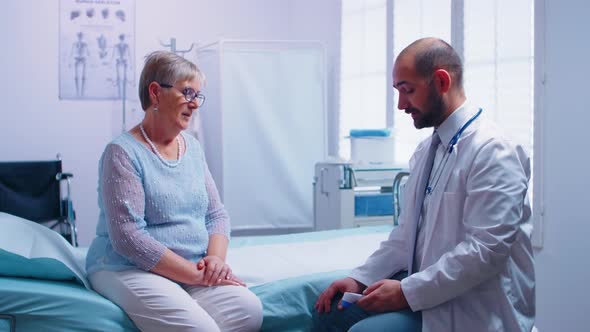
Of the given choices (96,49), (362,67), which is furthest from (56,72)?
(362,67)

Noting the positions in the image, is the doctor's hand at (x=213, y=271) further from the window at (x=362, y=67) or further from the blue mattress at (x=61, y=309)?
the window at (x=362, y=67)

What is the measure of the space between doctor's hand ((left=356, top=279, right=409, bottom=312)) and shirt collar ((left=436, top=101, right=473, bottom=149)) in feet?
1.14

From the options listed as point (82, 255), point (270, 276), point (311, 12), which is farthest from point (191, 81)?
point (311, 12)

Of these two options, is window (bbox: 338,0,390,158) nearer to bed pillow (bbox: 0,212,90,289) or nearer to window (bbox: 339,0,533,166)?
window (bbox: 339,0,533,166)

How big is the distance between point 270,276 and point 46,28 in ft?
9.10

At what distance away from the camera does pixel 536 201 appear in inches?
107

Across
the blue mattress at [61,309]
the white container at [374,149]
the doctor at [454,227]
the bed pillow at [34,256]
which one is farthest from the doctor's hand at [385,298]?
the white container at [374,149]

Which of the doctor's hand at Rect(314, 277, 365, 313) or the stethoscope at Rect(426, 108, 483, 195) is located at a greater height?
the stethoscope at Rect(426, 108, 483, 195)

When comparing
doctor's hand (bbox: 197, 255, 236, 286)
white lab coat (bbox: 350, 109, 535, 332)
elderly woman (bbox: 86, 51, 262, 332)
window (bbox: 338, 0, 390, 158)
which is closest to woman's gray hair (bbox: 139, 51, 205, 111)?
elderly woman (bbox: 86, 51, 262, 332)

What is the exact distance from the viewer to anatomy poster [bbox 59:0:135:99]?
4.08m

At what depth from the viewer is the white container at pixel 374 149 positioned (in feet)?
11.9

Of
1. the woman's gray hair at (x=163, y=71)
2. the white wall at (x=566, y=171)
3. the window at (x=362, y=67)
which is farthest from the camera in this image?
the window at (x=362, y=67)

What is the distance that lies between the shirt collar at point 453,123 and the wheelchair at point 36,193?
2600 millimetres

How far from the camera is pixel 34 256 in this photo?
5.65ft
